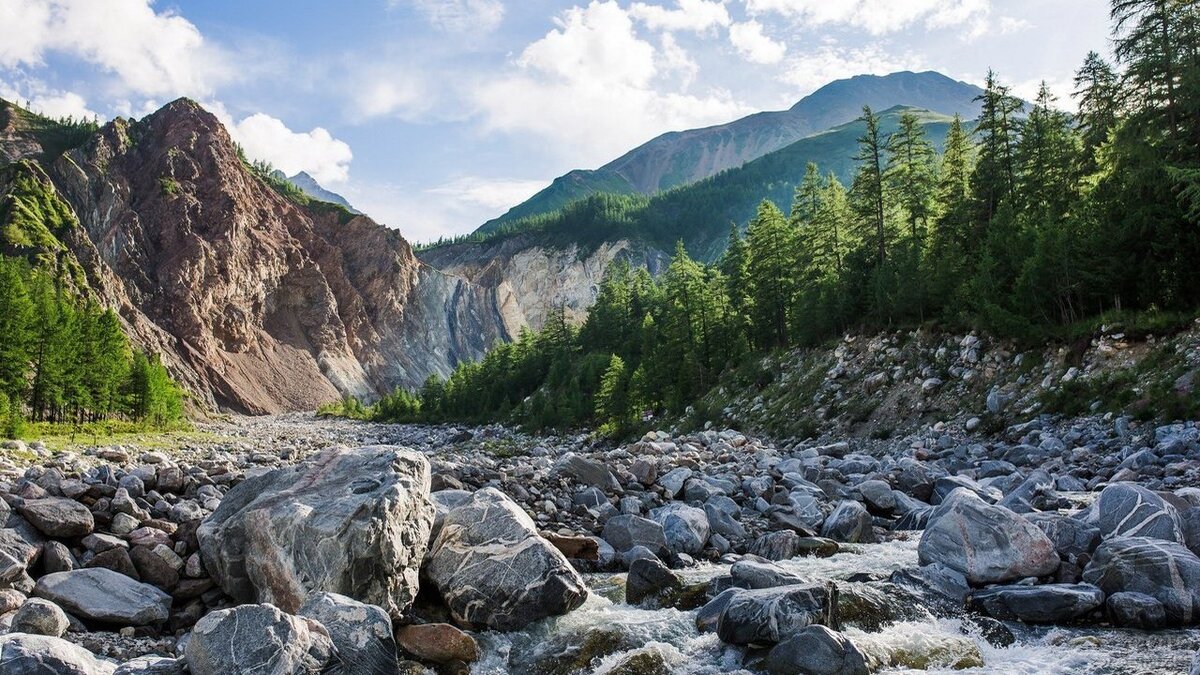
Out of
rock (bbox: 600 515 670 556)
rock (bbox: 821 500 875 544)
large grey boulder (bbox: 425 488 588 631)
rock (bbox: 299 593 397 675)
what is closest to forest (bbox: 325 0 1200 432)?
rock (bbox: 821 500 875 544)

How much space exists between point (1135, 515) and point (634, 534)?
23.8 feet

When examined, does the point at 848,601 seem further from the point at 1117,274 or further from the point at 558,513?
the point at 1117,274

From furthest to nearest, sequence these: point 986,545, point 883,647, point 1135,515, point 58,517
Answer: point 1135,515 < point 986,545 < point 58,517 < point 883,647

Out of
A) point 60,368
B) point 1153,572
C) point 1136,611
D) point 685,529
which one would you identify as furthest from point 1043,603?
point 60,368

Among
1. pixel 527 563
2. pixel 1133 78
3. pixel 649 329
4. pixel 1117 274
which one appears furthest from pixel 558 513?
pixel 649 329

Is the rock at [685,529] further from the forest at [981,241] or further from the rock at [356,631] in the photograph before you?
the forest at [981,241]

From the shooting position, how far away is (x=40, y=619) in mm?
7230

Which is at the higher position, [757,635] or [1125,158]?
[1125,158]

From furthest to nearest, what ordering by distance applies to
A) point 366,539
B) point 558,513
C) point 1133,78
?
point 1133,78 → point 558,513 → point 366,539

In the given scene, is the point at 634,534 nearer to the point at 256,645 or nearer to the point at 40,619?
the point at 256,645

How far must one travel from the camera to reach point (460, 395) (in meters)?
95.8

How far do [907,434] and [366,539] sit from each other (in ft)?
76.6

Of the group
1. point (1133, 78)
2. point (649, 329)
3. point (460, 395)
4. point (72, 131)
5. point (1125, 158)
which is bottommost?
point (460, 395)

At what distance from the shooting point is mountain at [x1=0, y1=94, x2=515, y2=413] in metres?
122
